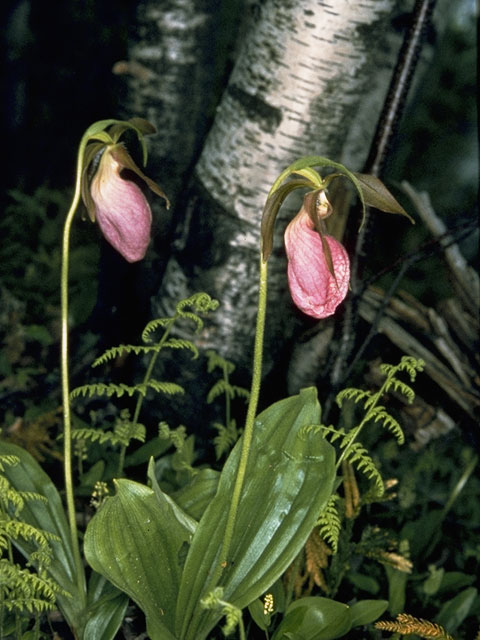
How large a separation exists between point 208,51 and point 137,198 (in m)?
0.92

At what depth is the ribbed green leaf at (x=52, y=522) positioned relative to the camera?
122 cm

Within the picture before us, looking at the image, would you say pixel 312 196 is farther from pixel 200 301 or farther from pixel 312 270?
pixel 200 301

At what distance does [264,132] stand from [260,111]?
44 millimetres

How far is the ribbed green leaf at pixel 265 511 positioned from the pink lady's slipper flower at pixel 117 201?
37 cm

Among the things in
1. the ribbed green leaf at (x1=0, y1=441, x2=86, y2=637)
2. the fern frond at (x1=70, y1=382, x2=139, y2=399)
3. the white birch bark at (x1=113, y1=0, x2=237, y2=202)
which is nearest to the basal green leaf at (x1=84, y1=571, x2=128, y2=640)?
the ribbed green leaf at (x1=0, y1=441, x2=86, y2=637)

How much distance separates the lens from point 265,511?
3.70ft

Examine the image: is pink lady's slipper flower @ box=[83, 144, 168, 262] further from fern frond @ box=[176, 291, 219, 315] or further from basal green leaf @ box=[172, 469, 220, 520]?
basal green leaf @ box=[172, 469, 220, 520]

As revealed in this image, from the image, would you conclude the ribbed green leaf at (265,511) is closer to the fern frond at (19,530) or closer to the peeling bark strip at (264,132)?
the fern frond at (19,530)

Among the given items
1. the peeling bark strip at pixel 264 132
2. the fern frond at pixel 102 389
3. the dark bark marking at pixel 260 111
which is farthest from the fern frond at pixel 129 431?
the dark bark marking at pixel 260 111

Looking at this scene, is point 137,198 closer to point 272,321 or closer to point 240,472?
point 240,472

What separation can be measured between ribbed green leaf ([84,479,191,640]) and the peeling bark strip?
578 mm

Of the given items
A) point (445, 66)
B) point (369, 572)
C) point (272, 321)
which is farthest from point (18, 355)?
point (445, 66)

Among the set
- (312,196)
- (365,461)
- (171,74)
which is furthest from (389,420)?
(171,74)

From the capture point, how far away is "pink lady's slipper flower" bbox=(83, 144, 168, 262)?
1.14 m
